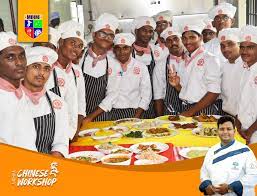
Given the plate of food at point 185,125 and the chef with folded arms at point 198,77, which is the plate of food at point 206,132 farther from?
the chef with folded arms at point 198,77

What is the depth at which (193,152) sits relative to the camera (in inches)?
69.4

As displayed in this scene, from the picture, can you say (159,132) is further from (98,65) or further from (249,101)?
(98,65)

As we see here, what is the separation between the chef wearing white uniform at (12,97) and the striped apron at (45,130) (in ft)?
0.53

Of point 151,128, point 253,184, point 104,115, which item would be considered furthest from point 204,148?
point 104,115

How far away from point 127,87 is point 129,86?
17 mm

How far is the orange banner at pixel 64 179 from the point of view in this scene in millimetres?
1431

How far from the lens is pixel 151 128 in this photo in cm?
222

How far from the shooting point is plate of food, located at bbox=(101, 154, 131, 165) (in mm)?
1702

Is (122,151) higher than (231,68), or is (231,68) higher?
(231,68)

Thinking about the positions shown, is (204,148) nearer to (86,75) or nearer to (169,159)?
(169,159)

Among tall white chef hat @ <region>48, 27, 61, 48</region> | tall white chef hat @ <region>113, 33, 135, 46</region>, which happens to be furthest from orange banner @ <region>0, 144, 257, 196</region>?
tall white chef hat @ <region>113, 33, 135, 46</region>

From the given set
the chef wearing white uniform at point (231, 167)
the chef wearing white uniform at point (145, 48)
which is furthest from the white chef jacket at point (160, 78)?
the chef wearing white uniform at point (231, 167)

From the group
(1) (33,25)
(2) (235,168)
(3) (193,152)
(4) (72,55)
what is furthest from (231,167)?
(4) (72,55)

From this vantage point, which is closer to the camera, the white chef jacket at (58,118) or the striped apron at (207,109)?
the white chef jacket at (58,118)
